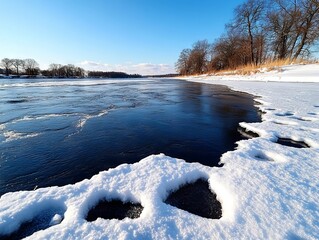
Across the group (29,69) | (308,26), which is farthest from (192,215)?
(29,69)

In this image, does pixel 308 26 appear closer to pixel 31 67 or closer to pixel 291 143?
pixel 291 143

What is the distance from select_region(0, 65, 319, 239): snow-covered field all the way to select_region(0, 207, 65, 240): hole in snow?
1.0 inches

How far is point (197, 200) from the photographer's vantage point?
214 cm

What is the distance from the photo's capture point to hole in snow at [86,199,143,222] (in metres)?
1.88

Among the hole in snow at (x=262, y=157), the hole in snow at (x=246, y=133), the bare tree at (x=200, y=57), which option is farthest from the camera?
the bare tree at (x=200, y=57)

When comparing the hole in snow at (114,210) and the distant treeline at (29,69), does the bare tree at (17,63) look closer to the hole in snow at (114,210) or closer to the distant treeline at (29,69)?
the distant treeline at (29,69)

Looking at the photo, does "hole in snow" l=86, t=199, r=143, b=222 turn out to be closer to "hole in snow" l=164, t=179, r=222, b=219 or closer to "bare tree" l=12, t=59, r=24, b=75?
"hole in snow" l=164, t=179, r=222, b=219

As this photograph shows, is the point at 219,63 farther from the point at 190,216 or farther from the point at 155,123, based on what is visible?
the point at 190,216

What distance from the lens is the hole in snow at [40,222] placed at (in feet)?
5.45

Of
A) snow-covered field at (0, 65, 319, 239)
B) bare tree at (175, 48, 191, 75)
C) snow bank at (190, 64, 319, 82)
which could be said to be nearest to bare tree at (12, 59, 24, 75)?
Answer: bare tree at (175, 48, 191, 75)

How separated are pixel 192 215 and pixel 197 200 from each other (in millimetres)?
329

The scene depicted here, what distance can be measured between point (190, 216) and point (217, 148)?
1.98 meters

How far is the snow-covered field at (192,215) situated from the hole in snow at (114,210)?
6 cm

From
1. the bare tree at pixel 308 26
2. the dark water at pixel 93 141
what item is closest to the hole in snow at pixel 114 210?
the dark water at pixel 93 141
